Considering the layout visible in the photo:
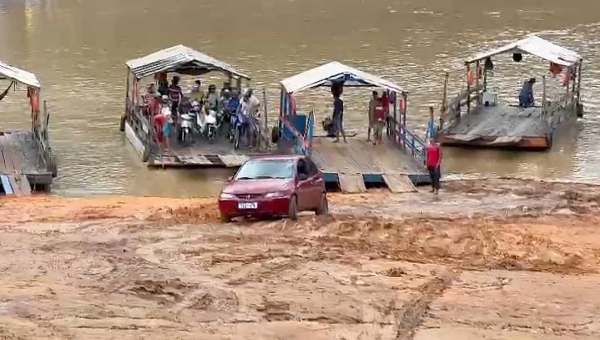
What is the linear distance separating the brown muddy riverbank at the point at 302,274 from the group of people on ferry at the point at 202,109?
22.6 ft

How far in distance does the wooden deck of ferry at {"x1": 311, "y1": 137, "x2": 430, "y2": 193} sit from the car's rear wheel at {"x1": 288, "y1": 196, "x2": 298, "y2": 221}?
5.66 meters

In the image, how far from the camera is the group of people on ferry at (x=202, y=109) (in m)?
30.0

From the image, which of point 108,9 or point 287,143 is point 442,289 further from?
point 108,9

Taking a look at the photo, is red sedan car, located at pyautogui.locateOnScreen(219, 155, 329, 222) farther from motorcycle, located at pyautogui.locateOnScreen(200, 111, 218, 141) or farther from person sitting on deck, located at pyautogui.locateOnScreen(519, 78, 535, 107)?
person sitting on deck, located at pyautogui.locateOnScreen(519, 78, 535, 107)

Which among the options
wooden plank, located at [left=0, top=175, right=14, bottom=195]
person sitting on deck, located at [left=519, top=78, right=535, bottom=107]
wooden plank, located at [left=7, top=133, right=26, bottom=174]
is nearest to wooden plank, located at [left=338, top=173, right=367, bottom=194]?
wooden plank, located at [left=0, top=175, right=14, bottom=195]

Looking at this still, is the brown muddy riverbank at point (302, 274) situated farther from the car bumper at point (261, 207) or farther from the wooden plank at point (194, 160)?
the wooden plank at point (194, 160)

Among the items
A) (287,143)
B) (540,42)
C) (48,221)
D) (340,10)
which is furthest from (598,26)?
(48,221)

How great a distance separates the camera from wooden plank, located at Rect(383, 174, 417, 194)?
25938mm

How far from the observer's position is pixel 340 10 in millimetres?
76312

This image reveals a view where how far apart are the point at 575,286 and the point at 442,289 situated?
1.99 meters

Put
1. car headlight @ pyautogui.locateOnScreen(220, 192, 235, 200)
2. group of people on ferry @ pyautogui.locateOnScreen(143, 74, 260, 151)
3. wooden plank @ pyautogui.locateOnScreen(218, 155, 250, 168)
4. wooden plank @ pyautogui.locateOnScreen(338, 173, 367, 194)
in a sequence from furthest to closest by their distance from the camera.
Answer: group of people on ferry @ pyautogui.locateOnScreen(143, 74, 260, 151) → wooden plank @ pyautogui.locateOnScreen(218, 155, 250, 168) → wooden plank @ pyautogui.locateOnScreen(338, 173, 367, 194) → car headlight @ pyautogui.locateOnScreen(220, 192, 235, 200)

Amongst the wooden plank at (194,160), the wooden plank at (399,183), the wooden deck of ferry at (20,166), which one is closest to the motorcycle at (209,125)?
the wooden plank at (194,160)

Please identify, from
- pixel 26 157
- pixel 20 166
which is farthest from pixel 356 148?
pixel 20 166

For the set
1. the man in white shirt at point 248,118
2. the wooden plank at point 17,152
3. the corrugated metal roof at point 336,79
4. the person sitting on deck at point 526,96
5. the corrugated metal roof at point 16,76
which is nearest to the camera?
the wooden plank at point 17,152
